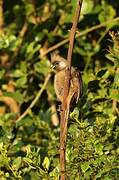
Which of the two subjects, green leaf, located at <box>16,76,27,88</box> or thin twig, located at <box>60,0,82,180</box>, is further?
green leaf, located at <box>16,76,27,88</box>

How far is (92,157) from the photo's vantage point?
197cm

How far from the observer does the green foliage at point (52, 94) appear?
1985 millimetres

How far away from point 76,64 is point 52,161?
1.27 meters

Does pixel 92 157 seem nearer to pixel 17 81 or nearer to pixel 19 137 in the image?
pixel 19 137

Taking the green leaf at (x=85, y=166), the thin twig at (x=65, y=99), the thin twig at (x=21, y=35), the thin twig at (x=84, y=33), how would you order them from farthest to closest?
the thin twig at (x=21, y=35) < the thin twig at (x=84, y=33) < the green leaf at (x=85, y=166) < the thin twig at (x=65, y=99)

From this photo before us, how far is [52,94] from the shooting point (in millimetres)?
3283

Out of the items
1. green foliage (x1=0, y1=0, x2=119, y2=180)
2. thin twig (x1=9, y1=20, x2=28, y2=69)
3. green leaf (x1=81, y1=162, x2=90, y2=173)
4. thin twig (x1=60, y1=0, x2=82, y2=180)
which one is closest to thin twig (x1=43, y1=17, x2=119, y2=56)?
green foliage (x1=0, y1=0, x2=119, y2=180)

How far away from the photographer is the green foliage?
199 centimetres

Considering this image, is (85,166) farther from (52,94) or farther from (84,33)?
(84,33)

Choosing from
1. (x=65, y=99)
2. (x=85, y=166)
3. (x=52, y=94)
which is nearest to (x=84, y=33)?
(x=52, y=94)

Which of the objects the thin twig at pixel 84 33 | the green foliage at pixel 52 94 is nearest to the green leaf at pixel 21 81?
the green foliage at pixel 52 94

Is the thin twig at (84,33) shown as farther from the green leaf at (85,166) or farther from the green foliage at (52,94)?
the green leaf at (85,166)

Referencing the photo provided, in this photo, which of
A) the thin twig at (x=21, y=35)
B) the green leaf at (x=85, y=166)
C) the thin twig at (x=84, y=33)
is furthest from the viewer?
the thin twig at (x=21, y=35)

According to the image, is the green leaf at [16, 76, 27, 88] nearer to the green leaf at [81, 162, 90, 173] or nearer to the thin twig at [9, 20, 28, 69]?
the thin twig at [9, 20, 28, 69]
